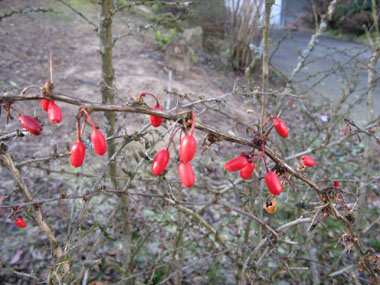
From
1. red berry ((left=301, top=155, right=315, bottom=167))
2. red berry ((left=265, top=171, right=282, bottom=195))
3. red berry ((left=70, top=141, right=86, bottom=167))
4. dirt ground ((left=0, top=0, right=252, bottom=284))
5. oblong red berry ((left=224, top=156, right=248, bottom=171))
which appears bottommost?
dirt ground ((left=0, top=0, right=252, bottom=284))

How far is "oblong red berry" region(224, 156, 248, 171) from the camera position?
92cm

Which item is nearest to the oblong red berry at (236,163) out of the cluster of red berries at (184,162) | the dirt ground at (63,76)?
the cluster of red berries at (184,162)

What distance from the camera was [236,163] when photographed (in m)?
0.92

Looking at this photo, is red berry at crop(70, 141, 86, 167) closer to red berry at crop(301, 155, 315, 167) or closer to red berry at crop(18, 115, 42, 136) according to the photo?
red berry at crop(18, 115, 42, 136)

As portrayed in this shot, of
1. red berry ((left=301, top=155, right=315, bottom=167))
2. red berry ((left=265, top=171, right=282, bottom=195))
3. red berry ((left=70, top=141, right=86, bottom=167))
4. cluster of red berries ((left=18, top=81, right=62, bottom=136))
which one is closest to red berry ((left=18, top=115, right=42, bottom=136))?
cluster of red berries ((left=18, top=81, right=62, bottom=136))

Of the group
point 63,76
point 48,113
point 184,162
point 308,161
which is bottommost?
point 63,76

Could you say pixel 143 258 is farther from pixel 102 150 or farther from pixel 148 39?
pixel 148 39

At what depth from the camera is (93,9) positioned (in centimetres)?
1137

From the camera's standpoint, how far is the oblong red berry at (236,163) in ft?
3.02

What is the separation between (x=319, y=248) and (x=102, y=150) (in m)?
2.55

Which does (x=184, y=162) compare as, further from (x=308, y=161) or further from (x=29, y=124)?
(x=308, y=161)

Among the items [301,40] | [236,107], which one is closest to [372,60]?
[236,107]

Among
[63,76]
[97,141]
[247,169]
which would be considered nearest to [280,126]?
[247,169]

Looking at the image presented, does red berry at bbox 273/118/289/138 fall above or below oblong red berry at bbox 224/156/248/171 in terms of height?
above
